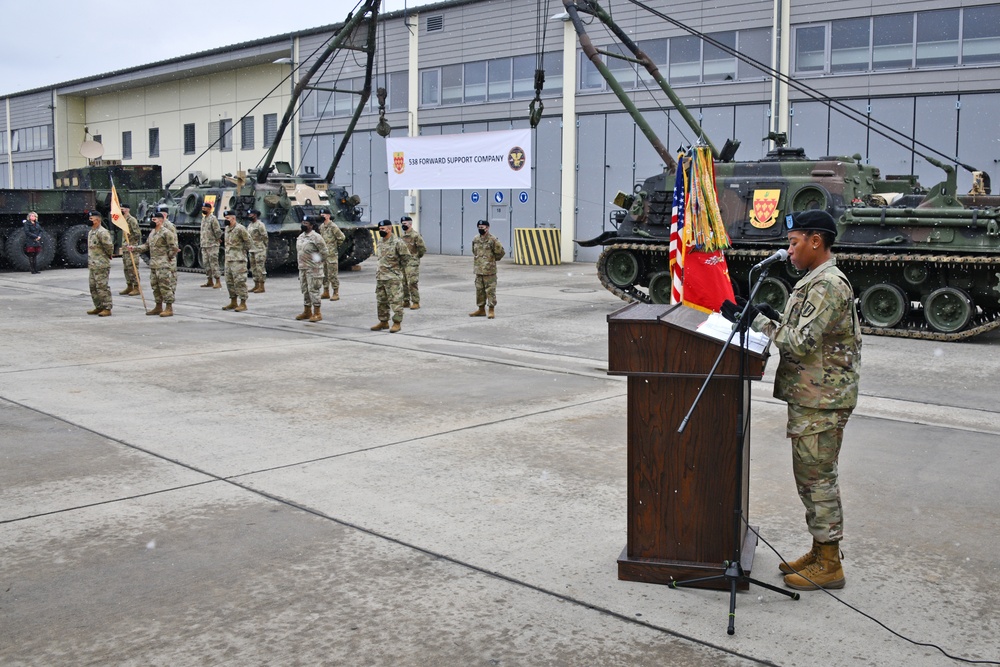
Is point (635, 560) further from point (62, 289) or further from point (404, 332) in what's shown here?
point (62, 289)

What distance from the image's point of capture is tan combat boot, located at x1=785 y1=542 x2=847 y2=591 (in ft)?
15.7

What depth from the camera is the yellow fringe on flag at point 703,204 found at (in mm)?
8266

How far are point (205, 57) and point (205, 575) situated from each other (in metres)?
38.8

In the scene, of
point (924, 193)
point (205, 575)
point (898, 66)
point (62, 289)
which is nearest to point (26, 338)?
point (62, 289)

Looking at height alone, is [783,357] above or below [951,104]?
below

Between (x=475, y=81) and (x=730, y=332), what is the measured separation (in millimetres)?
29676

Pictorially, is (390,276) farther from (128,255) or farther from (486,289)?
(128,255)

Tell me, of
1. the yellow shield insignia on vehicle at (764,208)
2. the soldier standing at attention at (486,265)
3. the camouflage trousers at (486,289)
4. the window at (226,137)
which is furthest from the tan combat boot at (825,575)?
the window at (226,137)

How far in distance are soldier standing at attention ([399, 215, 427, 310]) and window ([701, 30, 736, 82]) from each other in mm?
12948

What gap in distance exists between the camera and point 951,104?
77.9 feet

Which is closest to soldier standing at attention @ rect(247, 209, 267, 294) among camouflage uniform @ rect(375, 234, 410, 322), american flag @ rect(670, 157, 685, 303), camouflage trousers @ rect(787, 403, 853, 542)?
camouflage uniform @ rect(375, 234, 410, 322)

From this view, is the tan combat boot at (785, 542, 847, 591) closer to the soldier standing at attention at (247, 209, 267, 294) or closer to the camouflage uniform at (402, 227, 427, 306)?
the camouflage uniform at (402, 227, 427, 306)

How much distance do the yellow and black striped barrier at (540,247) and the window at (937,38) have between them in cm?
1052

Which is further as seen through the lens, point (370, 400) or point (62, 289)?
point (62, 289)
